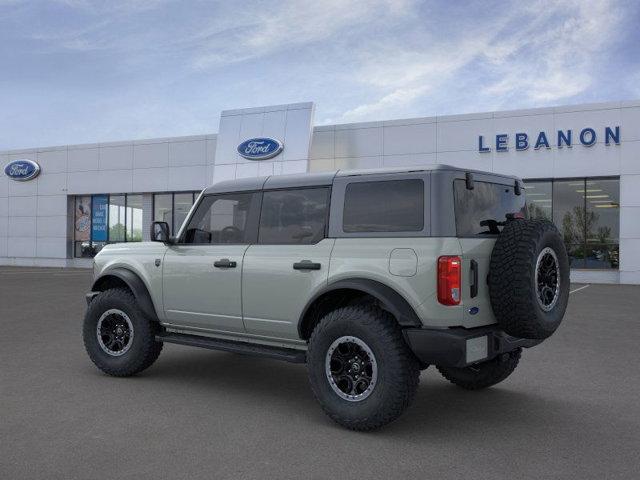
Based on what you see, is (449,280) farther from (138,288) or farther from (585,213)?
(585,213)

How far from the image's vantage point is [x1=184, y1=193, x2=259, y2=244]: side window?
5.60 m

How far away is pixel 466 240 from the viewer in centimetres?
448

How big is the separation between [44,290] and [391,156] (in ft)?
43.8

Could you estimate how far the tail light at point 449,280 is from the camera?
4.31 metres

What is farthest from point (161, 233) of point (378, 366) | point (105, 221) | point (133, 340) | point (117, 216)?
point (105, 221)

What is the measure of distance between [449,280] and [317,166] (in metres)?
20.9

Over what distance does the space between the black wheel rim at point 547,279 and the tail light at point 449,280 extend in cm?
69

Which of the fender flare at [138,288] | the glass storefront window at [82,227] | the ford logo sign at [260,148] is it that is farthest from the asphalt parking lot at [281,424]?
the glass storefront window at [82,227]

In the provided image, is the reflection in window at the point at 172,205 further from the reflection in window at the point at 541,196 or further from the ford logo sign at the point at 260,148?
the reflection in window at the point at 541,196

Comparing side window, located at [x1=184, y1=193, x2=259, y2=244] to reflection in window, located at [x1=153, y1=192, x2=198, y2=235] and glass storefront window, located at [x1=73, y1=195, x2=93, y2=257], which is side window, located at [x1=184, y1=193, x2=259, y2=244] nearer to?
reflection in window, located at [x1=153, y1=192, x2=198, y2=235]

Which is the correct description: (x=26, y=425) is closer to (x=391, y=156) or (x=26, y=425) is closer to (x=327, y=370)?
(x=327, y=370)

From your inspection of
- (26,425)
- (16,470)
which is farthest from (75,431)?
(16,470)

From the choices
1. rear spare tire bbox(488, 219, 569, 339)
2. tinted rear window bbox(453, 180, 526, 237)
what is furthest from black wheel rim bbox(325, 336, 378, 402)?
tinted rear window bbox(453, 180, 526, 237)

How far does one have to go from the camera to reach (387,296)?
4.50 metres
